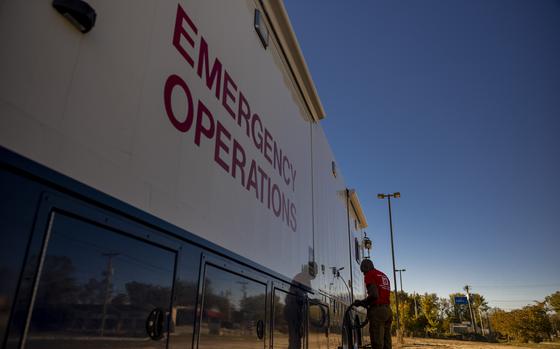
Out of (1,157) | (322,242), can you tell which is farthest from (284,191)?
(1,157)

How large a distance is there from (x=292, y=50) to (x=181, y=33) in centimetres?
165

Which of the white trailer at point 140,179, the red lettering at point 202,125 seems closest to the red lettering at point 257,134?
the white trailer at point 140,179

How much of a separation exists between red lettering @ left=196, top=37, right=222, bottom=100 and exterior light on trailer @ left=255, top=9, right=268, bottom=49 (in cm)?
74

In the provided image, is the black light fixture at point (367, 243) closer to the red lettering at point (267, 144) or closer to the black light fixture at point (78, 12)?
the red lettering at point (267, 144)

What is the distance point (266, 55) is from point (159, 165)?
1.55m

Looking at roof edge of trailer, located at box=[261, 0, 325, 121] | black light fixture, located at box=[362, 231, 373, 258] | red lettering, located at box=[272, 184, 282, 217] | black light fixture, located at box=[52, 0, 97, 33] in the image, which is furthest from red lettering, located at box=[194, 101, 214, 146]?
black light fixture, located at box=[362, 231, 373, 258]

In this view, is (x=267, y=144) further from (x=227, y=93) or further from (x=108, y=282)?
(x=108, y=282)

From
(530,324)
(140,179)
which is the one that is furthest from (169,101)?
(530,324)

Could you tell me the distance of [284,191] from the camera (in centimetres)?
276

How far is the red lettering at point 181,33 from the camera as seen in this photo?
153cm

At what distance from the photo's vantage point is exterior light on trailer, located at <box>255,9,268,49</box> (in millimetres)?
2484

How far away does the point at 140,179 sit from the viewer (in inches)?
48.8

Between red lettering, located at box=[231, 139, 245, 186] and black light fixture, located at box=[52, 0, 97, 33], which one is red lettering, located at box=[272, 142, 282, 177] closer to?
red lettering, located at box=[231, 139, 245, 186]

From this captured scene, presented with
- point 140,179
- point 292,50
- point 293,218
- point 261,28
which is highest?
point 292,50
